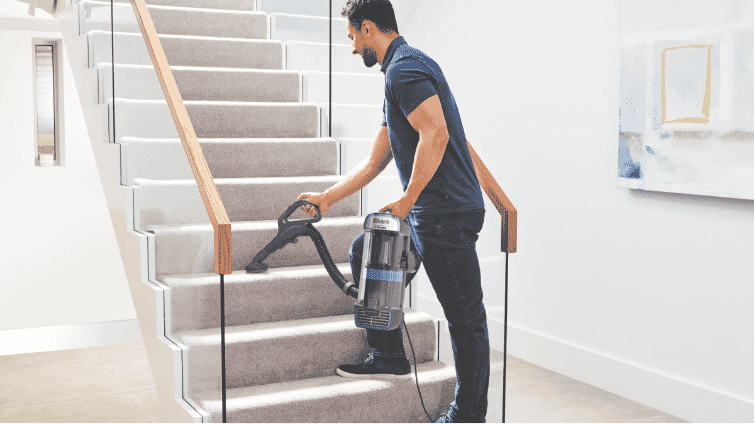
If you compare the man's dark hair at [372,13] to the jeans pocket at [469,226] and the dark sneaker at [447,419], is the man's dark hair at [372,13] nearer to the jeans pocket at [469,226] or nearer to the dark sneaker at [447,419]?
the jeans pocket at [469,226]

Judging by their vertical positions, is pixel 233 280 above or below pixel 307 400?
above

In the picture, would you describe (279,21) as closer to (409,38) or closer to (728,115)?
(409,38)

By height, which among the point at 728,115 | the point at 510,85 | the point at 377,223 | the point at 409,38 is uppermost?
the point at 409,38

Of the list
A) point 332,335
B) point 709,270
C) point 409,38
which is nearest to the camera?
point 332,335

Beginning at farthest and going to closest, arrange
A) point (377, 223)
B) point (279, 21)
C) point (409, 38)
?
point (409, 38)
point (279, 21)
point (377, 223)

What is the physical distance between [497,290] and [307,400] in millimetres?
828

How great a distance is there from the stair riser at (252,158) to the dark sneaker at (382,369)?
3.84ft

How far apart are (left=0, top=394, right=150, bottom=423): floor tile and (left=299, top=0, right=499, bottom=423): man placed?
1734 mm

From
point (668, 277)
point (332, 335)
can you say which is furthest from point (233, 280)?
point (668, 277)

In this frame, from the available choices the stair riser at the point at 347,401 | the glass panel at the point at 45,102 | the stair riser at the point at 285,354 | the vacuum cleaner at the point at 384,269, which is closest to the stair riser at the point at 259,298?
the stair riser at the point at 285,354

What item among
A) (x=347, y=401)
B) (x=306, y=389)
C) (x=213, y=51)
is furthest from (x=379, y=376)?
(x=213, y=51)

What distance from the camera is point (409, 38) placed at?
5652 mm

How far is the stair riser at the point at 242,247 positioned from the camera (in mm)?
2805

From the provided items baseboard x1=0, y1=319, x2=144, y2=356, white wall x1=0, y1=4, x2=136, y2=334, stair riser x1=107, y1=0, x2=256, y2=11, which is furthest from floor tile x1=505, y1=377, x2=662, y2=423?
white wall x1=0, y1=4, x2=136, y2=334
